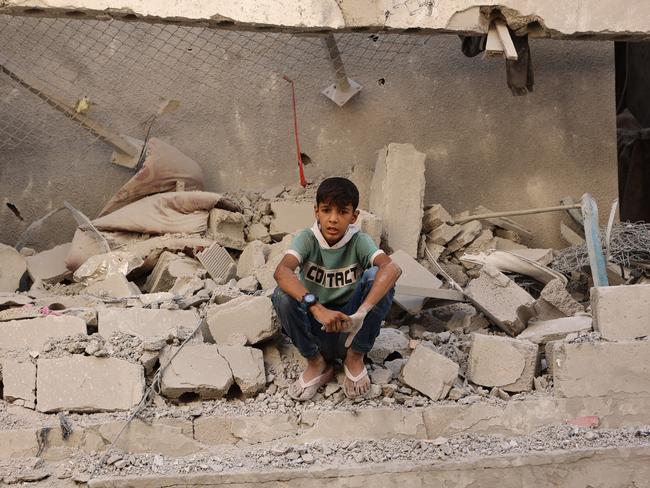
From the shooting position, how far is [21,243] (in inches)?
297

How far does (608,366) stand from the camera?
19.3 ft

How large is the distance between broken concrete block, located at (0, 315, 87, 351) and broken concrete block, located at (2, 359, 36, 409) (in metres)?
0.19

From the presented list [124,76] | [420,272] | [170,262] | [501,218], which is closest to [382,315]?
[420,272]

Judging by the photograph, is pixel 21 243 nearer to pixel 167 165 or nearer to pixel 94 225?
pixel 94 225

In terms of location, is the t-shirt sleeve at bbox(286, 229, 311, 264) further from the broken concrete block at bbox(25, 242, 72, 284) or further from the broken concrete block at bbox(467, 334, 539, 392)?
the broken concrete block at bbox(25, 242, 72, 284)

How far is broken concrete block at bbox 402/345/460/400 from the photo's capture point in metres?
5.77

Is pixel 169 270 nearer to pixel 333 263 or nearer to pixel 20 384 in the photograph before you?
pixel 20 384

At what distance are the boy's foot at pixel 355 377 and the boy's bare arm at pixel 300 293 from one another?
335 millimetres

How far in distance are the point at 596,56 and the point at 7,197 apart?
435 cm

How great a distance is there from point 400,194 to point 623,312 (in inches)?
70.3

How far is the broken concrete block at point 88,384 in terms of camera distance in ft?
18.5

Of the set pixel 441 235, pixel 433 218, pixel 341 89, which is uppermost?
pixel 341 89

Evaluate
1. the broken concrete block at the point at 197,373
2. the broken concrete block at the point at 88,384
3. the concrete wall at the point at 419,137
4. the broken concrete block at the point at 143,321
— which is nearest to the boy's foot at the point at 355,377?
the broken concrete block at the point at 197,373

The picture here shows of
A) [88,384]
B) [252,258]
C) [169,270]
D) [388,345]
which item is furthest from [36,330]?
[388,345]
